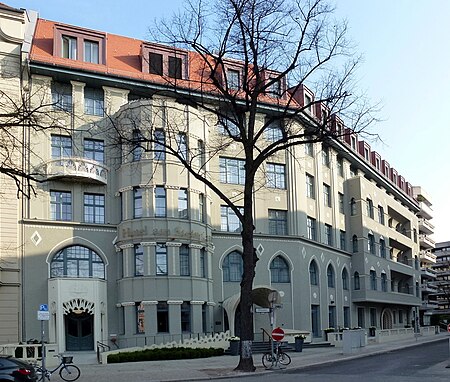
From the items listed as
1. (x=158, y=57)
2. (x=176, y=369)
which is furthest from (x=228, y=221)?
(x=176, y=369)

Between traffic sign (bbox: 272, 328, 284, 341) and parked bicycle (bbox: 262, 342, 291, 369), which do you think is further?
parked bicycle (bbox: 262, 342, 291, 369)

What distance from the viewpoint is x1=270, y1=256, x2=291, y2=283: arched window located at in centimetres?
4531

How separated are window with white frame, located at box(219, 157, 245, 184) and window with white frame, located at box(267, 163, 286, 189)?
7.30ft

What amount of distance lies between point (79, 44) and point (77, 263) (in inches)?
506

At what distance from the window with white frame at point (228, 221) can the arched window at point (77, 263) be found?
878 cm

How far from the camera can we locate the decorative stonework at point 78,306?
35.6m

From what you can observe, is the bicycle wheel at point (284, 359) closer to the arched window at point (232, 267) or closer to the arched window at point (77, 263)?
the arched window at point (77, 263)

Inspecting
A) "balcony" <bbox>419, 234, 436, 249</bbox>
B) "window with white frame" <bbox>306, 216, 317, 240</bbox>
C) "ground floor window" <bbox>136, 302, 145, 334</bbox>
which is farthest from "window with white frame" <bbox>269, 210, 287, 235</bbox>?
"balcony" <bbox>419, 234, 436, 249</bbox>

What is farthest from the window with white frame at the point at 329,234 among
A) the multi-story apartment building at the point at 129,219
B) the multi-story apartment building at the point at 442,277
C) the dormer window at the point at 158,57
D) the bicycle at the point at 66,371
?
the multi-story apartment building at the point at 442,277

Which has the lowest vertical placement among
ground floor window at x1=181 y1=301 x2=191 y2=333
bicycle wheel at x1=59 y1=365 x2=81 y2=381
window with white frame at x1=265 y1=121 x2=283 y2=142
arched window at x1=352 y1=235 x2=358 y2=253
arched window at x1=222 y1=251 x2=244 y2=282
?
bicycle wheel at x1=59 y1=365 x2=81 y2=381

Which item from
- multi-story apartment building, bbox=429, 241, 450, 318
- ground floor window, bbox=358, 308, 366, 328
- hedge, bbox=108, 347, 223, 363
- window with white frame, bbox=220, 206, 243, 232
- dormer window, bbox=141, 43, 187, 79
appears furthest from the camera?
multi-story apartment building, bbox=429, 241, 450, 318

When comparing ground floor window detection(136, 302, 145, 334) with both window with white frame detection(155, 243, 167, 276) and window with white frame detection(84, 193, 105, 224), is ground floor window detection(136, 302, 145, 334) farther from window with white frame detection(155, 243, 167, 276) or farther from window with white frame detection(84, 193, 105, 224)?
window with white frame detection(84, 193, 105, 224)

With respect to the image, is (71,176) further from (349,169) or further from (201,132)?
(349,169)

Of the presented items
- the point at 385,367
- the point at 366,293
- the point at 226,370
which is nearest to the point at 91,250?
the point at 226,370
